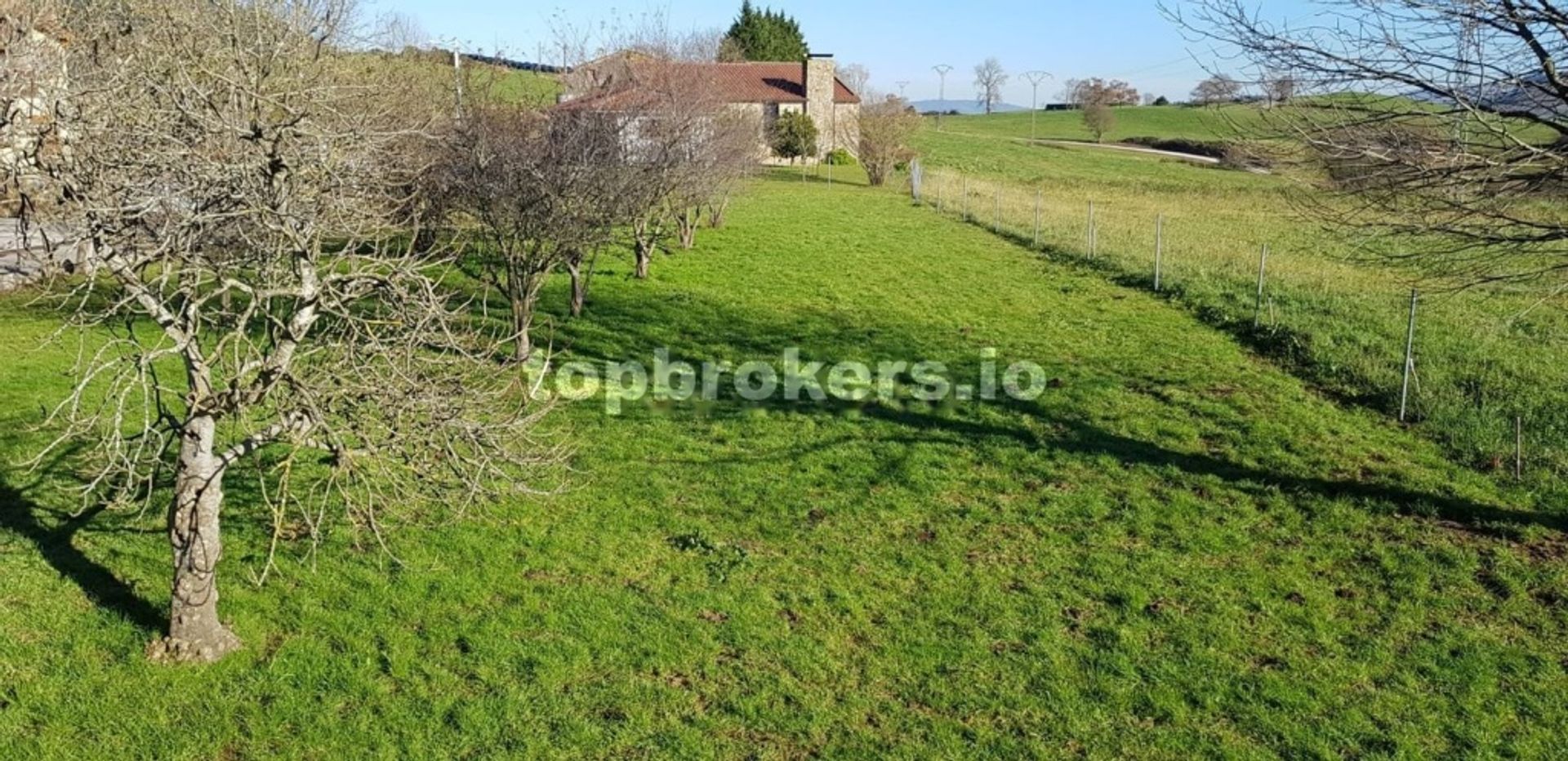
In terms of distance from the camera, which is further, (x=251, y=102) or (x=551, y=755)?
(x=251, y=102)

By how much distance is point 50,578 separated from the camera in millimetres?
6367

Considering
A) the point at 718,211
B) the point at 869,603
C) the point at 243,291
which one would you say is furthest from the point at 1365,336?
the point at 718,211

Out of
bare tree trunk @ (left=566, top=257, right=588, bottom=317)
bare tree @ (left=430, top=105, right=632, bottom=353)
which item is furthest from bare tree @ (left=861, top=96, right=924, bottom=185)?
bare tree @ (left=430, top=105, right=632, bottom=353)

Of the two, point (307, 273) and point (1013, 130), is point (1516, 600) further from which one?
point (1013, 130)

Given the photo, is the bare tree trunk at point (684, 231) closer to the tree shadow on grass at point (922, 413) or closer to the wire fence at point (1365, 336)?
the tree shadow on grass at point (922, 413)

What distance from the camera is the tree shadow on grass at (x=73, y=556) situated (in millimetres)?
6012

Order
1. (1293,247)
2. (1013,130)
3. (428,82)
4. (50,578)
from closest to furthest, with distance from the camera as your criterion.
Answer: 1. (50,578)
2. (428,82)
3. (1293,247)
4. (1013,130)

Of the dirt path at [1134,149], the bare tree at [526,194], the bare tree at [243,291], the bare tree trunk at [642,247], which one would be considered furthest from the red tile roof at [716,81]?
the dirt path at [1134,149]

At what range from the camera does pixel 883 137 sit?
40188mm

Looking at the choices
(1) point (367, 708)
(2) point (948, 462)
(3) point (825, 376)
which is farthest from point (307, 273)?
(3) point (825, 376)

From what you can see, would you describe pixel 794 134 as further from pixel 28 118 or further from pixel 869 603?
pixel 28 118

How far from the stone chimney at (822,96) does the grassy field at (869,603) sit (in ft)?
136

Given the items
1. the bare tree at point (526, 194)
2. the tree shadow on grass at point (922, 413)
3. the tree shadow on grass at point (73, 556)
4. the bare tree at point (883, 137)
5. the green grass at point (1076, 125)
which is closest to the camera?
the tree shadow on grass at point (73, 556)

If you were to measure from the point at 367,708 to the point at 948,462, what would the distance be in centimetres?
540
